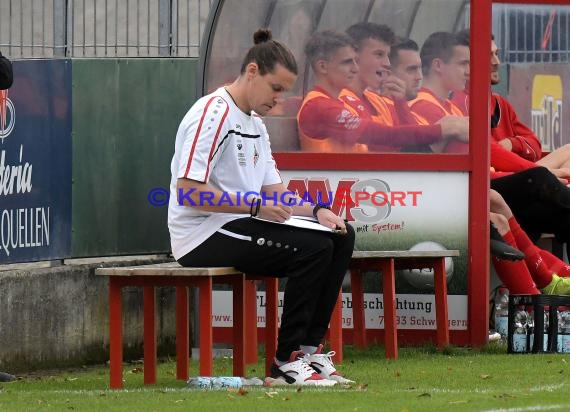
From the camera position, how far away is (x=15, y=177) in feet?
33.8

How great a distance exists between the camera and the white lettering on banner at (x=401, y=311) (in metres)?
10.9

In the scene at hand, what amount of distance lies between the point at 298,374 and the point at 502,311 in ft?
10.5

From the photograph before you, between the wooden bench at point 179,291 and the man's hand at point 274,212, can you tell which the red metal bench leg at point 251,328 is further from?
the man's hand at point 274,212

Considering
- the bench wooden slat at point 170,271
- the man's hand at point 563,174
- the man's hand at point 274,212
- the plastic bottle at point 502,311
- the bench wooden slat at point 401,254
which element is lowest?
the plastic bottle at point 502,311

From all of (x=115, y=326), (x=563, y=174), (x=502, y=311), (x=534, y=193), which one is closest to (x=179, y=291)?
(x=115, y=326)

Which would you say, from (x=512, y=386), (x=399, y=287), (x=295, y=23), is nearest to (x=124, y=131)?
(x=295, y=23)

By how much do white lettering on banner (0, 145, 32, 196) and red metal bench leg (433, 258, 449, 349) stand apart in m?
2.59

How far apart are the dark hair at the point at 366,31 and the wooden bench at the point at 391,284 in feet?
5.00

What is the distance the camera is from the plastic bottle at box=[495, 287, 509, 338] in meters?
11.2

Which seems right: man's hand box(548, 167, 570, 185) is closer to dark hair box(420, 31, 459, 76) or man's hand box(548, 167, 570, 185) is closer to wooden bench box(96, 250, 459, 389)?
dark hair box(420, 31, 459, 76)

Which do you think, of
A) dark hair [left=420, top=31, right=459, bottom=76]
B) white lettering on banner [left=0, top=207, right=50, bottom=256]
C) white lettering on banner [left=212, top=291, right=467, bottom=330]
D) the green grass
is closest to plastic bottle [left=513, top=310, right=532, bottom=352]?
the green grass

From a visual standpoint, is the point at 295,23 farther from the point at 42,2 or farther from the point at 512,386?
the point at 512,386

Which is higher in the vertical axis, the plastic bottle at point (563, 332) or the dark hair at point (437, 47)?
the dark hair at point (437, 47)

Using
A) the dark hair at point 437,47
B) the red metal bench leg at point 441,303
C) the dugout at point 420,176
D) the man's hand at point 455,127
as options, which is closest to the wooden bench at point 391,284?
the red metal bench leg at point 441,303
